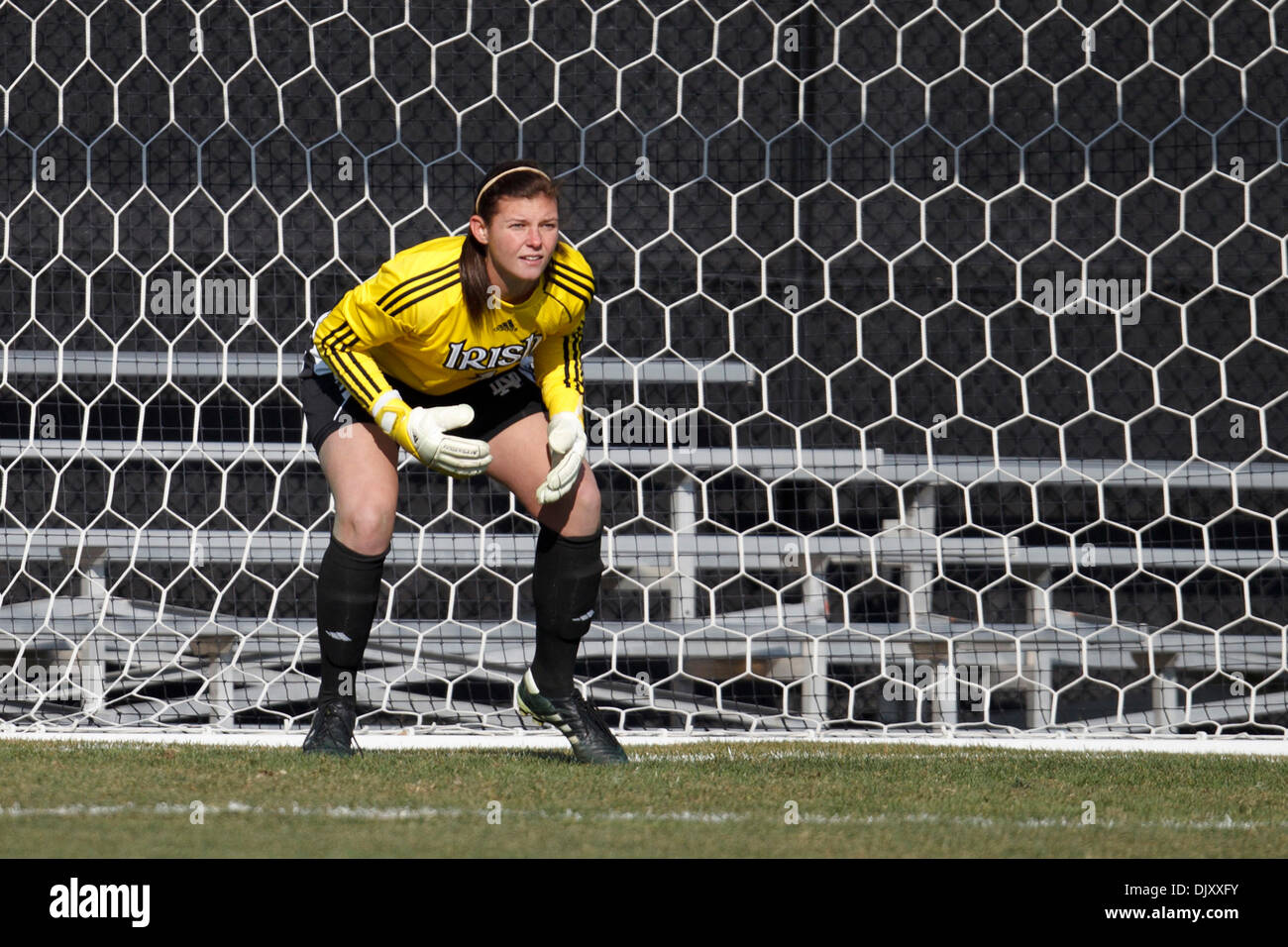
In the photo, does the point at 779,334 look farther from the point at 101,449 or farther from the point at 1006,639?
the point at 101,449

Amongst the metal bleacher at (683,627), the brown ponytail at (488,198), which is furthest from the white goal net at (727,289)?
the brown ponytail at (488,198)

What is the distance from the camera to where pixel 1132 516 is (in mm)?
4512

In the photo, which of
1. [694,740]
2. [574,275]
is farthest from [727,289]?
[574,275]

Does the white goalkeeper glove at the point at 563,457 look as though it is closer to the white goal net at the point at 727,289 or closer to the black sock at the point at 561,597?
the black sock at the point at 561,597

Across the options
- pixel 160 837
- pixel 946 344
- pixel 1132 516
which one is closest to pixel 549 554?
pixel 160 837

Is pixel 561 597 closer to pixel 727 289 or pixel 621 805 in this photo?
pixel 621 805

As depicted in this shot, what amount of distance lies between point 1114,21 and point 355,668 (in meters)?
3.26

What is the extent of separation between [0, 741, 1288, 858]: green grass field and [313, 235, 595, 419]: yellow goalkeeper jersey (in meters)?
0.67

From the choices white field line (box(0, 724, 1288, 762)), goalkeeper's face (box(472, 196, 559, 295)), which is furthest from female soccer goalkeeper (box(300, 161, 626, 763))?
white field line (box(0, 724, 1288, 762))

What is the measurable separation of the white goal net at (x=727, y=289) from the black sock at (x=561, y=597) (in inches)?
52.0

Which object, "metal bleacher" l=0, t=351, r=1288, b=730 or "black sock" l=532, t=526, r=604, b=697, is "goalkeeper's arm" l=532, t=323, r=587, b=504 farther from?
"metal bleacher" l=0, t=351, r=1288, b=730

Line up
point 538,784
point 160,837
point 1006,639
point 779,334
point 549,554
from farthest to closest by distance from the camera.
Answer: point 779,334 → point 1006,639 → point 549,554 → point 538,784 → point 160,837

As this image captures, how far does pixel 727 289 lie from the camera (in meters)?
4.29

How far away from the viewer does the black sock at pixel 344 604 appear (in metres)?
2.51
